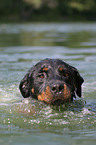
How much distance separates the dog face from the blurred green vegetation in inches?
2542

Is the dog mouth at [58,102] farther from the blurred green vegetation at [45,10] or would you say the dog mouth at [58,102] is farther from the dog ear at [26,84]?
the blurred green vegetation at [45,10]

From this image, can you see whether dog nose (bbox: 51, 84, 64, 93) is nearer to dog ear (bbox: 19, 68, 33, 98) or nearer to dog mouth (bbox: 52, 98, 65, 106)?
dog mouth (bbox: 52, 98, 65, 106)

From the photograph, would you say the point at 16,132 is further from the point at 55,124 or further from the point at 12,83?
the point at 12,83

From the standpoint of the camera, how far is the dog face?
4668mm

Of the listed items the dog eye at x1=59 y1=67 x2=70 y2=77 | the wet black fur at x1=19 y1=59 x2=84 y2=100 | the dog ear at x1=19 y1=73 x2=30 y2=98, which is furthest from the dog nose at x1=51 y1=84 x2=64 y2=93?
the dog ear at x1=19 y1=73 x2=30 y2=98

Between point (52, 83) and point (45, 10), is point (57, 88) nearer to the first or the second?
point (52, 83)

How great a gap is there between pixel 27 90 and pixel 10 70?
129 inches

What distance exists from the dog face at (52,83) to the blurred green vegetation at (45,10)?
64577 millimetres

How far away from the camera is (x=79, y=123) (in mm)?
4414

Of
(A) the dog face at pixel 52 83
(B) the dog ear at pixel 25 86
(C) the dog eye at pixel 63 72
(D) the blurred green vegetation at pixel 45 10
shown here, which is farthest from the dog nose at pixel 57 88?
(D) the blurred green vegetation at pixel 45 10

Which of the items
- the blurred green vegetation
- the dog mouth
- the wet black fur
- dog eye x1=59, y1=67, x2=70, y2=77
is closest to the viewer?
the dog mouth

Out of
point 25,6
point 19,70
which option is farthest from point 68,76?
point 25,6

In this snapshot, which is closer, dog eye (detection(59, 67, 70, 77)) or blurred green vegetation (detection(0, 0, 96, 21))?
dog eye (detection(59, 67, 70, 77))

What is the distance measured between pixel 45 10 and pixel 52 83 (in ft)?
234
